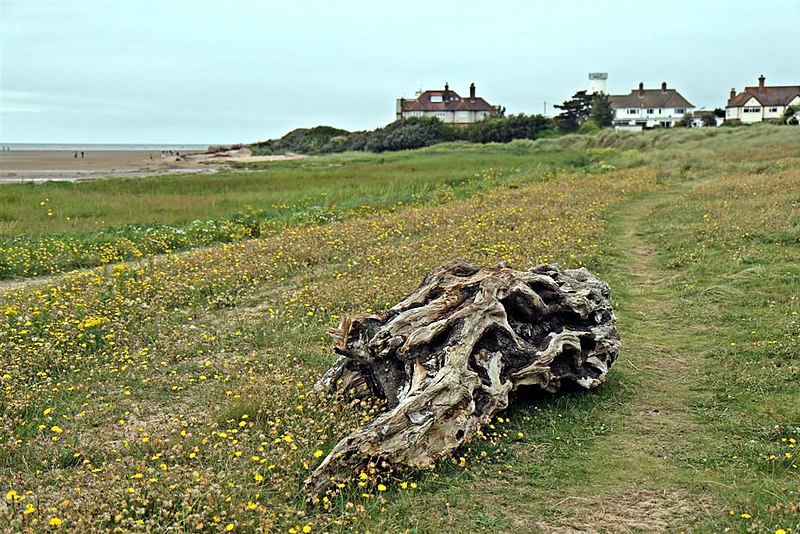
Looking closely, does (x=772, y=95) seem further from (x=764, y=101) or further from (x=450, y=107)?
(x=450, y=107)

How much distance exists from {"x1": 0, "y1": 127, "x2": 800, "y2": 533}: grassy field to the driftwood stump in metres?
0.22

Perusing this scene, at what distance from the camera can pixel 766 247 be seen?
13391mm

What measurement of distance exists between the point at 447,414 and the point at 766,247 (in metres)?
9.92

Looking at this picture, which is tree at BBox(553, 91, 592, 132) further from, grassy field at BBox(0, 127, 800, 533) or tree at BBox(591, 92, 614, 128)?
grassy field at BBox(0, 127, 800, 533)

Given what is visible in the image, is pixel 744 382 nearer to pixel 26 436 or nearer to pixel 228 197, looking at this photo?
pixel 26 436

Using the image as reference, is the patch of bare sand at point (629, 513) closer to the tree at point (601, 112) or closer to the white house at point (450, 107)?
the tree at point (601, 112)

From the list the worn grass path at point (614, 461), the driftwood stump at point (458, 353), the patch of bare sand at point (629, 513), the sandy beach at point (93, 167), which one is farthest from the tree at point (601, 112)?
the patch of bare sand at point (629, 513)

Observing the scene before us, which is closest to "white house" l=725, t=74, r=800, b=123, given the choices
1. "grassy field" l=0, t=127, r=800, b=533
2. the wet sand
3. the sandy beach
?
the sandy beach

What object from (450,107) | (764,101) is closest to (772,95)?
(764,101)

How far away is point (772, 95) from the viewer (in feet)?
299

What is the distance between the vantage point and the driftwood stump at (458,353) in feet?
18.0

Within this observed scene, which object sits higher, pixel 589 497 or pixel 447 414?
pixel 447 414

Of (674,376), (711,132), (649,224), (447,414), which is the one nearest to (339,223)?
(649,224)

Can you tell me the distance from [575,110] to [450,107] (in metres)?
17.6
